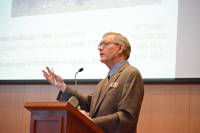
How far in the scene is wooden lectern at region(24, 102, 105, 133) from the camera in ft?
5.30

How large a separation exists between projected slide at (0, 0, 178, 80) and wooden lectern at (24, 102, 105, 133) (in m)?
1.90

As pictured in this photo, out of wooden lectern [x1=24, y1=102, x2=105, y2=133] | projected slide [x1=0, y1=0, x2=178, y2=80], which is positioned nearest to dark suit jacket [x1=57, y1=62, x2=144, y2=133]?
wooden lectern [x1=24, y1=102, x2=105, y2=133]

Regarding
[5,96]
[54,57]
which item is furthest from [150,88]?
[5,96]

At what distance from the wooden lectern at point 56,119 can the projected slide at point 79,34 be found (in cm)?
190

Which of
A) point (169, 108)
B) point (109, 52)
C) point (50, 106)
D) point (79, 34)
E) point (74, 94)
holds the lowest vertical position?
point (169, 108)

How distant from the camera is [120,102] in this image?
2.14 meters

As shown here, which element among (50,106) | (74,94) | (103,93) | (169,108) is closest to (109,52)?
(103,93)

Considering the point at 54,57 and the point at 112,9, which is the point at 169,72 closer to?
the point at 112,9

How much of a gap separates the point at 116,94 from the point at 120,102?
119 mm

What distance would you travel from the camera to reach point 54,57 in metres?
4.02

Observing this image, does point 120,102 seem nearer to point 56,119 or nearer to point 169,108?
point 56,119

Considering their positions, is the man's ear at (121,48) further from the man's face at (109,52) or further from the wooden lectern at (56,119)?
the wooden lectern at (56,119)

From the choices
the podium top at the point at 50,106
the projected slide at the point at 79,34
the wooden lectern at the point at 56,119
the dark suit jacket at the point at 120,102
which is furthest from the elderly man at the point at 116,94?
the projected slide at the point at 79,34

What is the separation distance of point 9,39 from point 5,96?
0.93 metres
